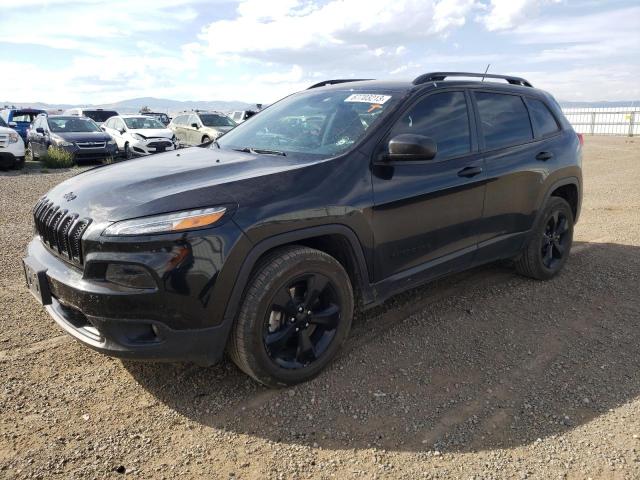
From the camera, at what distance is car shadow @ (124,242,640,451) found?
276 centimetres

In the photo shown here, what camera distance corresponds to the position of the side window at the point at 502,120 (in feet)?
13.5

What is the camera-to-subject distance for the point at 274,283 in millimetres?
2814

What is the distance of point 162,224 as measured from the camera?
255 centimetres

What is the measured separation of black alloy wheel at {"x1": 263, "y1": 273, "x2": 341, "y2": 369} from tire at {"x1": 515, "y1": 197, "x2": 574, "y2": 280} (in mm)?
2347

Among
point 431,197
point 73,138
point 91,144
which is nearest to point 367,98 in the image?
point 431,197

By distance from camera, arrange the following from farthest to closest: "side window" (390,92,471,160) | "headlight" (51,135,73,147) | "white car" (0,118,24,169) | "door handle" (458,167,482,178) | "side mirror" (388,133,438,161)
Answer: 1. "headlight" (51,135,73,147)
2. "white car" (0,118,24,169)
3. "door handle" (458,167,482,178)
4. "side window" (390,92,471,160)
5. "side mirror" (388,133,438,161)

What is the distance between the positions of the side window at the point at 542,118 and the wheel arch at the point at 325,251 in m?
2.46

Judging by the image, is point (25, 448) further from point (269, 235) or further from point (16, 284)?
point (16, 284)

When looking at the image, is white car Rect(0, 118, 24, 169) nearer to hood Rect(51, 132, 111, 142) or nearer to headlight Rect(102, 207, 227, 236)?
hood Rect(51, 132, 111, 142)

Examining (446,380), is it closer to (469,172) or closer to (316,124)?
(469,172)

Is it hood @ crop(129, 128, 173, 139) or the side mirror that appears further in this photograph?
hood @ crop(129, 128, 173, 139)

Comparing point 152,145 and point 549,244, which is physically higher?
point 152,145

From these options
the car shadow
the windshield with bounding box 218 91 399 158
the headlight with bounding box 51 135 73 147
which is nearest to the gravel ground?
the car shadow

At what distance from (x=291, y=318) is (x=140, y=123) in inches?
630
